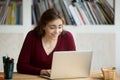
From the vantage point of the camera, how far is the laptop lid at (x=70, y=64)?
2.14 meters

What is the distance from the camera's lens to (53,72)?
216cm

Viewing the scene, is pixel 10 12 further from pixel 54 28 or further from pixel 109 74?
pixel 109 74

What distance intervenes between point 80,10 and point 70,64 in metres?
1.70

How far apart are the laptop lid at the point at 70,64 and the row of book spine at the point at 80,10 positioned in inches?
60.3

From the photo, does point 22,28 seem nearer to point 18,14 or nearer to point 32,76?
point 18,14

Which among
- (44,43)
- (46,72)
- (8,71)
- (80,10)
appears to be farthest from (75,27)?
(8,71)

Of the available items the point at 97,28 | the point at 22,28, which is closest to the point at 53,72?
the point at 22,28

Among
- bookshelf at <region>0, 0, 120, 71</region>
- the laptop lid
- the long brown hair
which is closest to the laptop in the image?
the laptop lid

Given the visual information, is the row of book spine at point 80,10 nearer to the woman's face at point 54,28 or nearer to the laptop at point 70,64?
the woman's face at point 54,28

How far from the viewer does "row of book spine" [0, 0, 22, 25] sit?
352 cm

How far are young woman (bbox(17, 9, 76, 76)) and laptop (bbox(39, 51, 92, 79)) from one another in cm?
36

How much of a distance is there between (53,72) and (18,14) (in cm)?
162

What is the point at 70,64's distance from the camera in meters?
2.17

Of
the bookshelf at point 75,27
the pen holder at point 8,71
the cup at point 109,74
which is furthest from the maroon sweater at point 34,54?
the bookshelf at point 75,27
